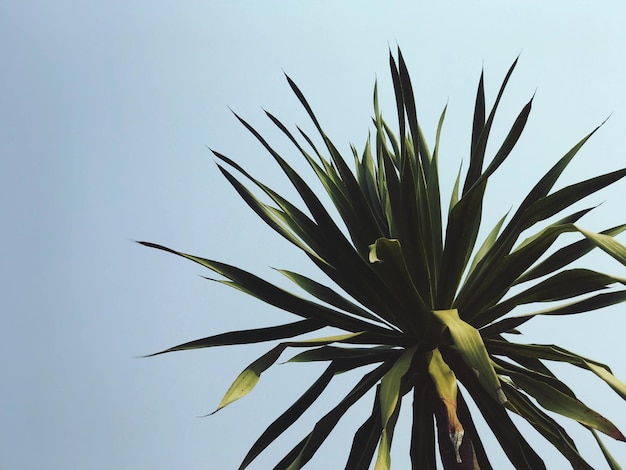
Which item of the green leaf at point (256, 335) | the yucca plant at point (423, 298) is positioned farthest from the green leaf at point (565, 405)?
the green leaf at point (256, 335)

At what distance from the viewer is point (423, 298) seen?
8.75ft

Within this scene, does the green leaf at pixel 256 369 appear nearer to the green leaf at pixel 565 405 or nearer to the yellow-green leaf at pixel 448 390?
the yellow-green leaf at pixel 448 390

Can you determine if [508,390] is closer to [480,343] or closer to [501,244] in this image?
[501,244]

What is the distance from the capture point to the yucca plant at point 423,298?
2496mm

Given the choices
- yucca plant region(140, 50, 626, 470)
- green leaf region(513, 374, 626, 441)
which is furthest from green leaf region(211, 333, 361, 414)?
green leaf region(513, 374, 626, 441)

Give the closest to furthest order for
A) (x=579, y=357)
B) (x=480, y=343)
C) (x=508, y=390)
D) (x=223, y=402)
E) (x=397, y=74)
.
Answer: (x=480, y=343)
(x=223, y=402)
(x=579, y=357)
(x=508, y=390)
(x=397, y=74)

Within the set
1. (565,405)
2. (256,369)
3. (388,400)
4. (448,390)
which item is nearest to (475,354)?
(448,390)

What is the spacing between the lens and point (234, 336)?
2.79 metres

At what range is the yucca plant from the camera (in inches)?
98.3

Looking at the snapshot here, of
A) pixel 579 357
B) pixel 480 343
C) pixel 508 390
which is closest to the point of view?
pixel 480 343

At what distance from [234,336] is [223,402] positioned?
54 cm

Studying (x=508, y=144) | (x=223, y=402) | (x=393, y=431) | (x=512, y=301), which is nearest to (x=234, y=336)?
(x=223, y=402)

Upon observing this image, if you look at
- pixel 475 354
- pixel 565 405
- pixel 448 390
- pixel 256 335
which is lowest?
pixel 565 405

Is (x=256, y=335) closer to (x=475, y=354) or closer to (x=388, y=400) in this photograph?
(x=388, y=400)
